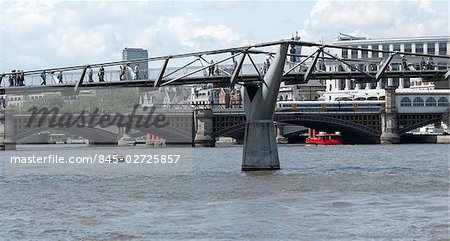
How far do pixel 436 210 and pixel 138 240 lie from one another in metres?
14.9

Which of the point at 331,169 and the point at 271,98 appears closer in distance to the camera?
the point at 271,98

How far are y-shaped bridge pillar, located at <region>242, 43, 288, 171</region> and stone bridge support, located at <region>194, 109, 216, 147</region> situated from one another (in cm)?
10766

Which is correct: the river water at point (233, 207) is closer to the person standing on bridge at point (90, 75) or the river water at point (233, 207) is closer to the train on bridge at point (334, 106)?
the person standing on bridge at point (90, 75)

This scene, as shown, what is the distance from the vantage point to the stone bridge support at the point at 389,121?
577 ft

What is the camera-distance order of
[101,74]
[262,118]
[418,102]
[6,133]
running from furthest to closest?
[6,133], [418,102], [101,74], [262,118]

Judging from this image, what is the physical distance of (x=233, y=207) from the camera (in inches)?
1953

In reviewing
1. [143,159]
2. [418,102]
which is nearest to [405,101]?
[418,102]

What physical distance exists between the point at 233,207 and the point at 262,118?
65.9ft

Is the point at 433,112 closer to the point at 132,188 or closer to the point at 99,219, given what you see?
the point at 132,188

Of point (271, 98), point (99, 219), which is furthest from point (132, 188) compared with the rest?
point (99, 219)

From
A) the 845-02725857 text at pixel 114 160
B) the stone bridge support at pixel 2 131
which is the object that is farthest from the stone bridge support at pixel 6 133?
the 845-02725857 text at pixel 114 160

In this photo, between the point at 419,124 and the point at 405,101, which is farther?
the point at 405,101

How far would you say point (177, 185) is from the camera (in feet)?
210

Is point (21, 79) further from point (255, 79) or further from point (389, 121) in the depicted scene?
point (389, 121)
